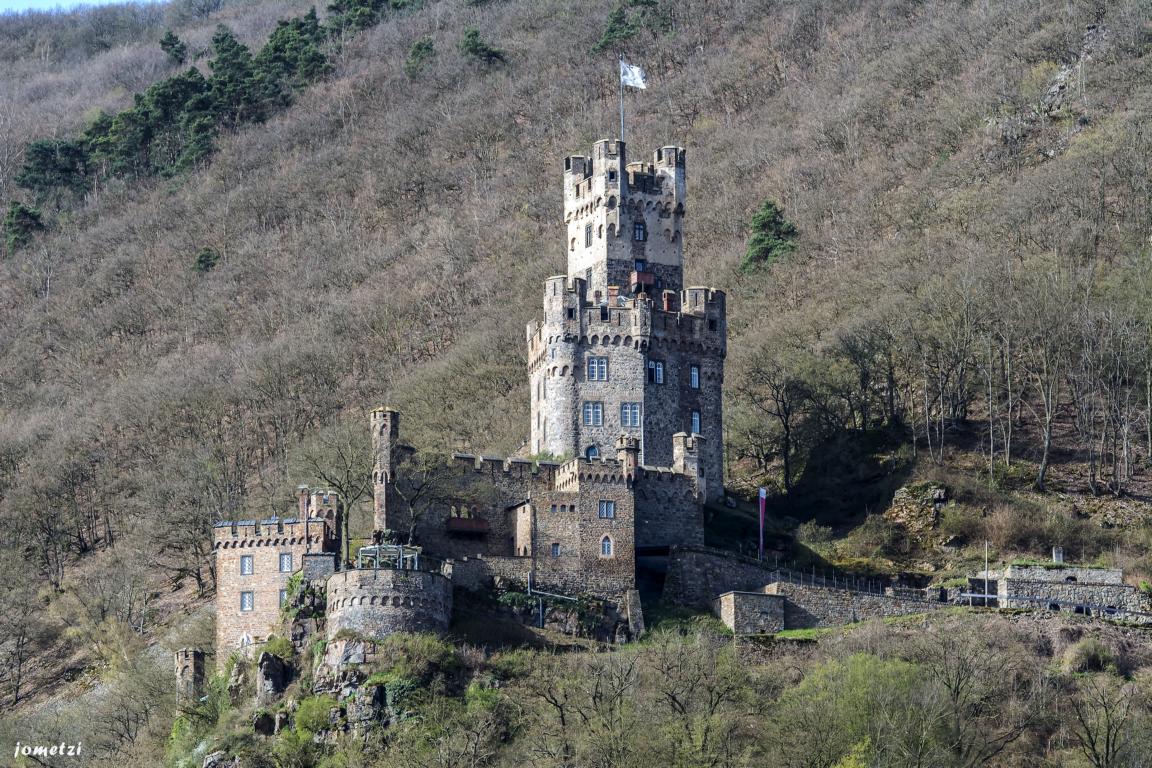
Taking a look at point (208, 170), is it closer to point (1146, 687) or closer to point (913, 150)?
point (913, 150)

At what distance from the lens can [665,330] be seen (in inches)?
3755

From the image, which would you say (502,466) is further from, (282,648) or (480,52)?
(480,52)

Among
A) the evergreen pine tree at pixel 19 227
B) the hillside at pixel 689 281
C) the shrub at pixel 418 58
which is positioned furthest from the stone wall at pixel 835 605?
the shrub at pixel 418 58

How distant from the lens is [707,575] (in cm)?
8538

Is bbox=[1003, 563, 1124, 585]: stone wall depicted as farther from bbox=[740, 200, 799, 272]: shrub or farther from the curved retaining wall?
bbox=[740, 200, 799, 272]: shrub

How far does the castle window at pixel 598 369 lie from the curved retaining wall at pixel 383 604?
18602 mm

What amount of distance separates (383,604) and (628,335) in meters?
22.3

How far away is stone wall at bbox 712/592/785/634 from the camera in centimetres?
8225

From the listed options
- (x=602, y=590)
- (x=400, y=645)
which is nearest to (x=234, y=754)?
(x=400, y=645)

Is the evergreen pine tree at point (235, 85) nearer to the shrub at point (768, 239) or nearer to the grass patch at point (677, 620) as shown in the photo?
the shrub at point (768, 239)

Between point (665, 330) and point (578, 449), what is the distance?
7.36 m

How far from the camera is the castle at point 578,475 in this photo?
81438 mm

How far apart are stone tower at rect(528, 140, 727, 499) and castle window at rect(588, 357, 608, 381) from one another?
0.15 feet

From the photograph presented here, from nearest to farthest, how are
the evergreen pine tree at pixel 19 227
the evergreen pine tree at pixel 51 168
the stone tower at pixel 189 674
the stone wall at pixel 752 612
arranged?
the stone tower at pixel 189 674
the stone wall at pixel 752 612
the evergreen pine tree at pixel 19 227
the evergreen pine tree at pixel 51 168
